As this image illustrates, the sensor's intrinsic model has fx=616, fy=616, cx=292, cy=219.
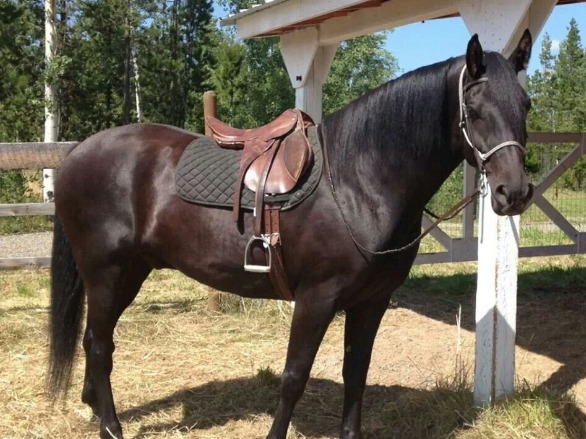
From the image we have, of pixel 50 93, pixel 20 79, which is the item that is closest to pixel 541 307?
pixel 50 93

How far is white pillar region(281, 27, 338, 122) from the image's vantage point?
5.52m

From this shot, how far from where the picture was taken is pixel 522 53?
2.56m

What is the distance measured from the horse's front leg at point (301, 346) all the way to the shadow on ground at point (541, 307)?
6.56 ft

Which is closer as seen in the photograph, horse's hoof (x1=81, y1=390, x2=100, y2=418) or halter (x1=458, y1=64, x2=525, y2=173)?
halter (x1=458, y1=64, x2=525, y2=173)

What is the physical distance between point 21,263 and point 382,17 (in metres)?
4.01

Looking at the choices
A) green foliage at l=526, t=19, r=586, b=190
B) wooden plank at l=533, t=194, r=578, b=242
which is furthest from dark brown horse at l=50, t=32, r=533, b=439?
green foliage at l=526, t=19, r=586, b=190

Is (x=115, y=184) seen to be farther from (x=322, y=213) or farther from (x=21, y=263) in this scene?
(x=21, y=263)

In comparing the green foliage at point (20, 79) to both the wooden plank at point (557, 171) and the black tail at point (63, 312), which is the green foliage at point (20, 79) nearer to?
the wooden plank at point (557, 171)

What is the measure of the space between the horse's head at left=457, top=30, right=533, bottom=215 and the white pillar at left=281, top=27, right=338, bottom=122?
3.25 metres

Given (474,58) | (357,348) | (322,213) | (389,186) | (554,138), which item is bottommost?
(357,348)

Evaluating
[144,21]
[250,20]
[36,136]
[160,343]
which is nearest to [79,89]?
[36,136]

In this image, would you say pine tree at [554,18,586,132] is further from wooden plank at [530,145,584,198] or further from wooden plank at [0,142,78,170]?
wooden plank at [0,142,78,170]

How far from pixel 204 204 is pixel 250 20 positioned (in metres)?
3.48

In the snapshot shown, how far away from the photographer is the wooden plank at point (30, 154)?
4.89 meters
